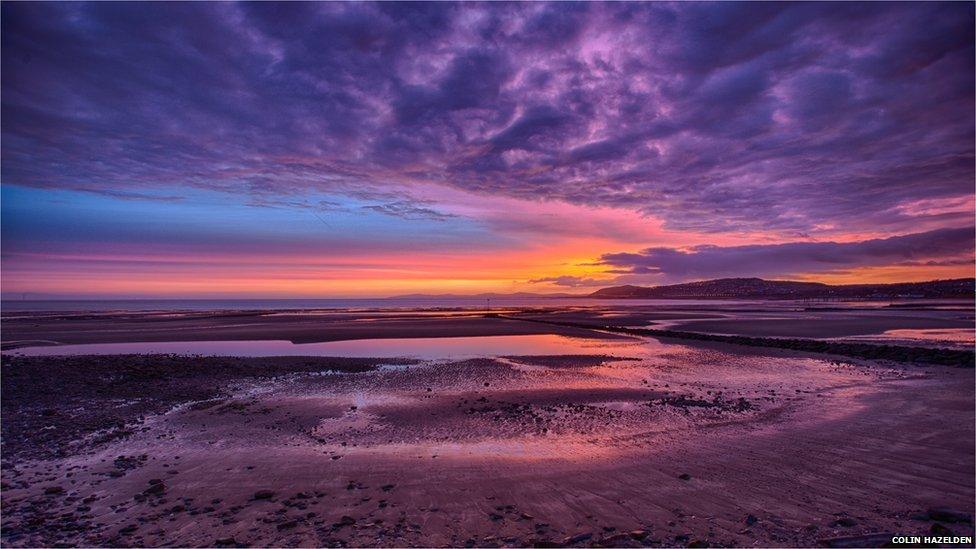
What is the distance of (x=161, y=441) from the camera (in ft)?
36.7

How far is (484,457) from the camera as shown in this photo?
9898 millimetres

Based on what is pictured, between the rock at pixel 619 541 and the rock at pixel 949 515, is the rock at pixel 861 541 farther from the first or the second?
the rock at pixel 619 541

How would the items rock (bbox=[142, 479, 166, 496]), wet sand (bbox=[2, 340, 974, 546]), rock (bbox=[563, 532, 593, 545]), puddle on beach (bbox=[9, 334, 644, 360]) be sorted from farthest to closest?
puddle on beach (bbox=[9, 334, 644, 360]) < rock (bbox=[142, 479, 166, 496]) < wet sand (bbox=[2, 340, 974, 546]) < rock (bbox=[563, 532, 593, 545])

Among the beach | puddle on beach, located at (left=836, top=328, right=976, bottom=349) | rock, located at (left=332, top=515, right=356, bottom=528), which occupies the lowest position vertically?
puddle on beach, located at (left=836, top=328, right=976, bottom=349)

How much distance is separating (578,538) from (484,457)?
→ 3653mm

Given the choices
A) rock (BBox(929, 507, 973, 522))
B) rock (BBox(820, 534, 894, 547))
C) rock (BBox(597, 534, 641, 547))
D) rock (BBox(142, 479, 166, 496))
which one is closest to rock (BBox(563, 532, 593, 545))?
rock (BBox(597, 534, 641, 547))

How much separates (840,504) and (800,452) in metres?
2.71

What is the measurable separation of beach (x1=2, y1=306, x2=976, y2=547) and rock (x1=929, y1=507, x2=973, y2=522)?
0.02 metres

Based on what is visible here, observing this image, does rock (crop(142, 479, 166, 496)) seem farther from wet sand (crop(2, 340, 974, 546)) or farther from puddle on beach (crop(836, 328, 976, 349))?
puddle on beach (crop(836, 328, 976, 349))

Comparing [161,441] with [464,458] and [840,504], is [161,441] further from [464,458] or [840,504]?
[840,504]

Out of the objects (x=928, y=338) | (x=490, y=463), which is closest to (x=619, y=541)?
(x=490, y=463)

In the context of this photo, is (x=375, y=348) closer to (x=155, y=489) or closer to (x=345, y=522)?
(x=155, y=489)

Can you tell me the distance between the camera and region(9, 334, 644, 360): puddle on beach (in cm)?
2785

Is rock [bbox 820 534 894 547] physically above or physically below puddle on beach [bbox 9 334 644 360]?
above
